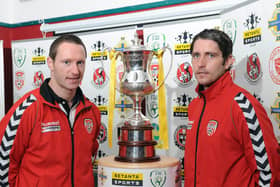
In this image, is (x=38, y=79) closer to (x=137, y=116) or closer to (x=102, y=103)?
(x=102, y=103)

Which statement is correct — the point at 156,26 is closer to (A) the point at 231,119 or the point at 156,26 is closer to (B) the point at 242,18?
(B) the point at 242,18

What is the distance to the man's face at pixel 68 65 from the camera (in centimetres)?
→ 175

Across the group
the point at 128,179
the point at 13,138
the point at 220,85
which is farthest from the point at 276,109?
the point at 13,138

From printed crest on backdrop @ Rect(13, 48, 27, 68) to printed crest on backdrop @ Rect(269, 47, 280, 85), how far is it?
203cm

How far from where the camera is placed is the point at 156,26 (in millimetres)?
2395

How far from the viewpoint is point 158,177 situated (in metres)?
1.71

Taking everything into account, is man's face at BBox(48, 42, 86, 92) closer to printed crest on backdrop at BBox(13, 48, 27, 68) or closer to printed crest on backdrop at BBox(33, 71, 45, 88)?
printed crest on backdrop at BBox(33, 71, 45, 88)

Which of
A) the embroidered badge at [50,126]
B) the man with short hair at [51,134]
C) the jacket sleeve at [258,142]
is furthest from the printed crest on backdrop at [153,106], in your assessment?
the jacket sleeve at [258,142]

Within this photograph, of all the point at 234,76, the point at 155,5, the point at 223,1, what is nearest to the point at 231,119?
the point at 234,76

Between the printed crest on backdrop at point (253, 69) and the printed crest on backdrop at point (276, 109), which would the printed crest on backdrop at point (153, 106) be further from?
the printed crest on backdrop at point (276, 109)

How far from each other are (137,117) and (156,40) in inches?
29.0

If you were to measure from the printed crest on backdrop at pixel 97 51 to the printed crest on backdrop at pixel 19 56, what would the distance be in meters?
0.69

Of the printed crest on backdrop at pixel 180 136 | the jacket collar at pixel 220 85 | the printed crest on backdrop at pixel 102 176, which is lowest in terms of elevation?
the printed crest on backdrop at pixel 102 176

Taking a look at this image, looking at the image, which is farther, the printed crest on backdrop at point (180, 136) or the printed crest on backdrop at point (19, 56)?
the printed crest on backdrop at point (19, 56)
